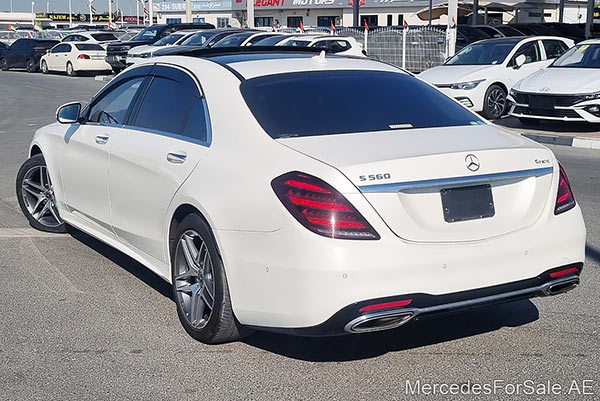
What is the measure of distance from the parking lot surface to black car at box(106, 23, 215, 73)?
27.1 metres

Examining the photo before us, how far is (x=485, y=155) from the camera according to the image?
447 cm

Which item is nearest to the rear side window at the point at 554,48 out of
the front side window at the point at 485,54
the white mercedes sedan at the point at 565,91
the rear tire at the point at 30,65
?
the front side window at the point at 485,54

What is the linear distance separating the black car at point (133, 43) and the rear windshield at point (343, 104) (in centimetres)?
2772

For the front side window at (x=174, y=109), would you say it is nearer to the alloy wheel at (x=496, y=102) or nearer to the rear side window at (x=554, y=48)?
the alloy wheel at (x=496, y=102)

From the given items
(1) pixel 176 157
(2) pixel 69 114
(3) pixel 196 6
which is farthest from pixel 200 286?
(3) pixel 196 6

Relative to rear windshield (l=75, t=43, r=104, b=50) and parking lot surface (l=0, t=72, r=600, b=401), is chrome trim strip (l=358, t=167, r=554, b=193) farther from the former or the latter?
rear windshield (l=75, t=43, r=104, b=50)

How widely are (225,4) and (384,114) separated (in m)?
68.8

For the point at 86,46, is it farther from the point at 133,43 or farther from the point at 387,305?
the point at 387,305

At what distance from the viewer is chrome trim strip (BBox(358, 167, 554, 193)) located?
13.8 feet

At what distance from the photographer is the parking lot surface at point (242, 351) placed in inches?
172

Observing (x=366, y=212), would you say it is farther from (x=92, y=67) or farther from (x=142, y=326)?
(x=92, y=67)

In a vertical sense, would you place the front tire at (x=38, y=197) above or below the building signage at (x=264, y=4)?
below

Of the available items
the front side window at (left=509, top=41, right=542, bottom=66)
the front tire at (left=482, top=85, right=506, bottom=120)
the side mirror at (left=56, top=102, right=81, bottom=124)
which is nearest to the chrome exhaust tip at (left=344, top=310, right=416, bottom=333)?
the side mirror at (left=56, top=102, right=81, bottom=124)

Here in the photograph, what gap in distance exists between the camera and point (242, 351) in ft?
16.0
